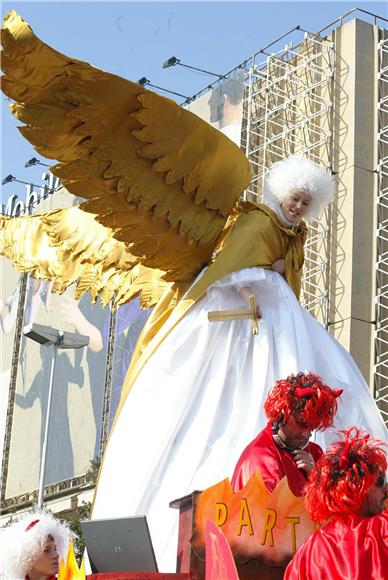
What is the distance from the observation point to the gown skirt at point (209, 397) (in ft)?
18.5

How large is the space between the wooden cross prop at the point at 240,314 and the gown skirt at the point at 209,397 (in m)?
0.06

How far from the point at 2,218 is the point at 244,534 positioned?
147 inches

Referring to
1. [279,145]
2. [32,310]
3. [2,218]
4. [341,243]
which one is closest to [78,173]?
[2,218]

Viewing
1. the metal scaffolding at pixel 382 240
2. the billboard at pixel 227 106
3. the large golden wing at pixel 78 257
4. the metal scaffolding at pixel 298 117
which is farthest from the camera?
the billboard at pixel 227 106

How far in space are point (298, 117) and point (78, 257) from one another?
45.9ft

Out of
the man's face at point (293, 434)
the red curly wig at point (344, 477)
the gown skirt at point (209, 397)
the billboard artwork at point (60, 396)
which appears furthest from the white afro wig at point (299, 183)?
the billboard artwork at point (60, 396)

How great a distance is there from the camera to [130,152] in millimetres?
5750

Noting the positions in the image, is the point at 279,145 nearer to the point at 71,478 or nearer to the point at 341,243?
the point at 341,243

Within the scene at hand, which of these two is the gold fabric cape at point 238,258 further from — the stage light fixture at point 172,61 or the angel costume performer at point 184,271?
the stage light fixture at point 172,61

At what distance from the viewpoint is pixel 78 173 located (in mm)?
5664

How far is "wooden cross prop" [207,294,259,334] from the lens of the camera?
19.4 ft

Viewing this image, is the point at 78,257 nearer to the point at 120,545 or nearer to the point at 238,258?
the point at 238,258

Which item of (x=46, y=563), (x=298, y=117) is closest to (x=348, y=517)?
(x=46, y=563)

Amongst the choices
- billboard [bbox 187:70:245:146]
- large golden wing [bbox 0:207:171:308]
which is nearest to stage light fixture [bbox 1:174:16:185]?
billboard [bbox 187:70:245:146]
